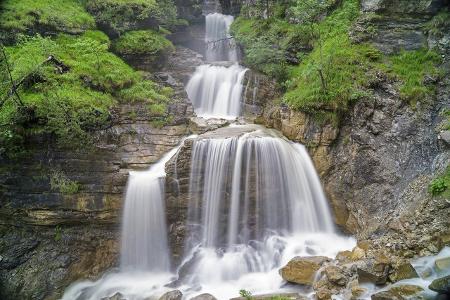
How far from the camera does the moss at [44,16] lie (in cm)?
1314

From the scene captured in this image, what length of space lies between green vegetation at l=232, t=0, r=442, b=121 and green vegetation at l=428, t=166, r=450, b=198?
2780 mm

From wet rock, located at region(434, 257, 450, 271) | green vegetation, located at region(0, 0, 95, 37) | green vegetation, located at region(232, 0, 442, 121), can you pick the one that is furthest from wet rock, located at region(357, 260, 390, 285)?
green vegetation, located at region(0, 0, 95, 37)

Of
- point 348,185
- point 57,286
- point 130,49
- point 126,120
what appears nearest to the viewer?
point 57,286

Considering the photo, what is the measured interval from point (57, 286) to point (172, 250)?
349cm

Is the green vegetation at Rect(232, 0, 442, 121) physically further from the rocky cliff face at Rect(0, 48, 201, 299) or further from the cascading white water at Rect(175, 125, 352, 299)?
the rocky cliff face at Rect(0, 48, 201, 299)

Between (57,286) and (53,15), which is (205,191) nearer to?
(57,286)

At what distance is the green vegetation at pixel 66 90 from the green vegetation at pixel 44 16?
462 millimetres

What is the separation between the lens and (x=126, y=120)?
41.4 feet

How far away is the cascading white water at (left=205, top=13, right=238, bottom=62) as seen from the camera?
855 inches

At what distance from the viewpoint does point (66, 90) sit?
11.8m

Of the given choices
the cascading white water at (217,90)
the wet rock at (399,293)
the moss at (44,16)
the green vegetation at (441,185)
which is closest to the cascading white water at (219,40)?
the cascading white water at (217,90)

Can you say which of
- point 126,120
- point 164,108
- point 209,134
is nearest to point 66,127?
point 126,120

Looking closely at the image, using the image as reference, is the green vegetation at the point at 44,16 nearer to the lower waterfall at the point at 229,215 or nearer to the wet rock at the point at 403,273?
the lower waterfall at the point at 229,215

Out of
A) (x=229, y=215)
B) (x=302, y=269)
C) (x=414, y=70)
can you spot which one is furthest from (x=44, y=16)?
(x=414, y=70)
